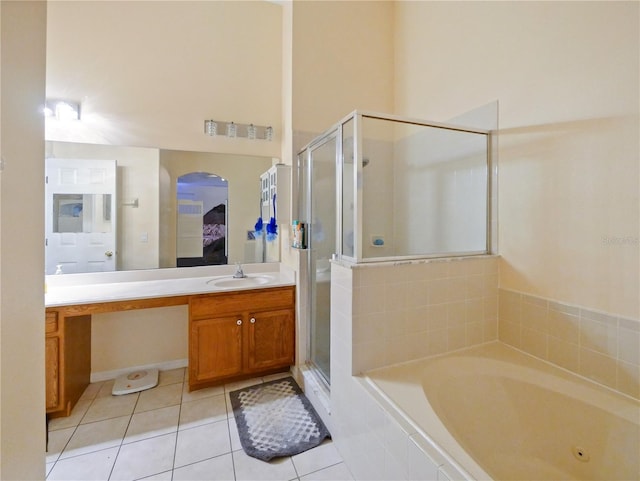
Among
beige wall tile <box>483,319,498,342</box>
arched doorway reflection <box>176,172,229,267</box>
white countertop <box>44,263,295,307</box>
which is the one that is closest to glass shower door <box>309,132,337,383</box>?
white countertop <box>44,263,295,307</box>

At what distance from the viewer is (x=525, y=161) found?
1.59 meters

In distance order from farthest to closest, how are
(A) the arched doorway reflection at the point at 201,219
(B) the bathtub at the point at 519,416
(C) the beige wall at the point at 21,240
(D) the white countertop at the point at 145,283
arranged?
(A) the arched doorway reflection at the point at 201,219 < (D) the white countertop at the point at 145,283 < (B) the bathtub at the point at 519,416 < (C) the beige wall at the point at 21,240

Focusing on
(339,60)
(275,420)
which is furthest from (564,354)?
(339,60)

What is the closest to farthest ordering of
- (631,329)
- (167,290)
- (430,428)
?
(430,428) < (631,329) < (167,290)

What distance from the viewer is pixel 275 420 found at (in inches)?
70.6

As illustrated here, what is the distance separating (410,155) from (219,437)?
2396 mm

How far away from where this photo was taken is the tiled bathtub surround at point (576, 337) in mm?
1229

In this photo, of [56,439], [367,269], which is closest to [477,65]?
[367,269]

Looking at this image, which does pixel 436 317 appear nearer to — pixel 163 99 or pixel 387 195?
pixel 387 195

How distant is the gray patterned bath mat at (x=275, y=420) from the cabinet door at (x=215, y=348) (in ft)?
0.68

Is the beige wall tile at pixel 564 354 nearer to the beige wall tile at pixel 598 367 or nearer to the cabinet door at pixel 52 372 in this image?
the beige wall tile at pixel 598 367

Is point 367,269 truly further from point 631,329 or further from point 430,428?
point 631,329

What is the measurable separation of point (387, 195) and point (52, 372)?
2580 millimetres

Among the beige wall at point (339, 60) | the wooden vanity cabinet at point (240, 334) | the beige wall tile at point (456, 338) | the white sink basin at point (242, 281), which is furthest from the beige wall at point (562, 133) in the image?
the white sink basin at point (242, 281)
